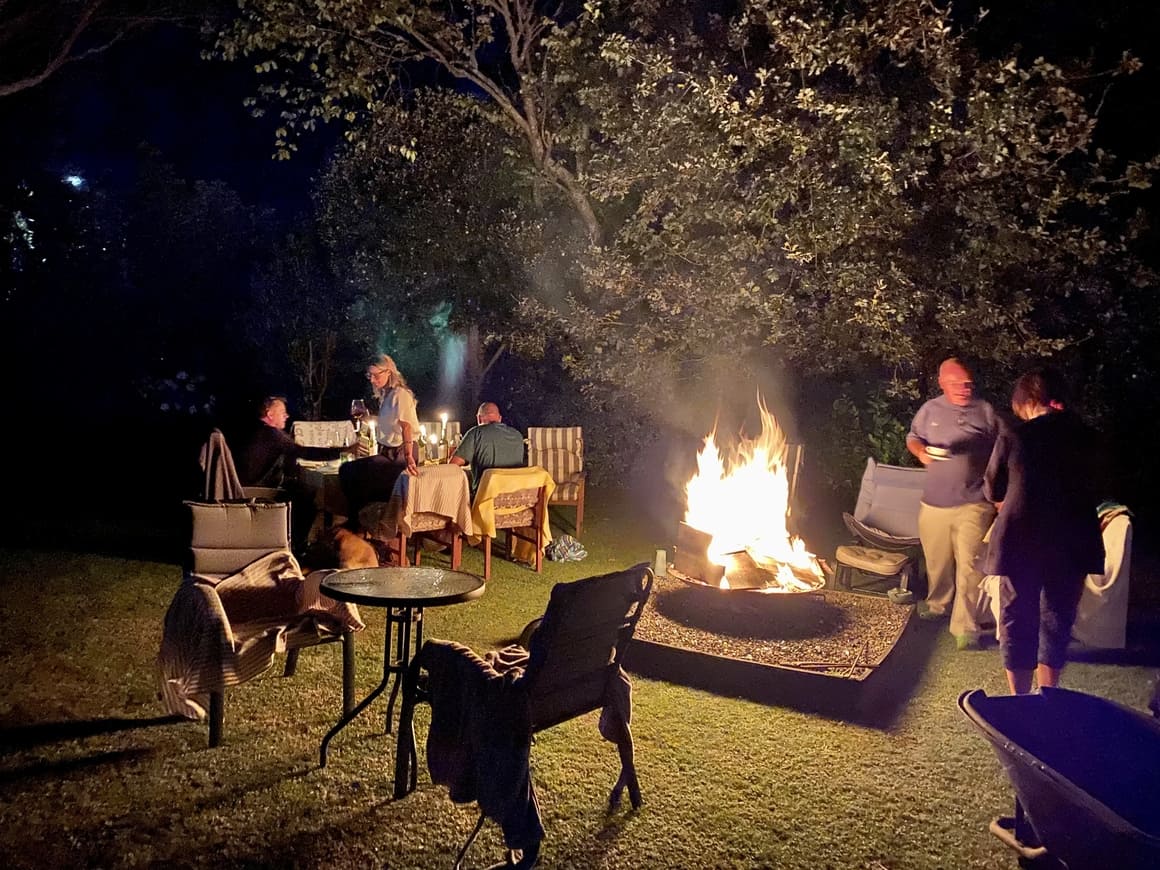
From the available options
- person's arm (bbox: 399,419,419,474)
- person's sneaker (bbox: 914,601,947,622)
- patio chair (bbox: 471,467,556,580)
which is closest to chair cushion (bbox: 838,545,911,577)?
person's sneaker (bbox: 914,601,947,622)

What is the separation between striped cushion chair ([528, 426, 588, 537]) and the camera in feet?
28.9

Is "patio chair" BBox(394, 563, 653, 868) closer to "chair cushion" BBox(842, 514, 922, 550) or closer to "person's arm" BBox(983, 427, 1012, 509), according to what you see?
"person's arm" BBox(983, 427, 1012, 509)

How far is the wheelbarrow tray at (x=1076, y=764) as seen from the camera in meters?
2.34

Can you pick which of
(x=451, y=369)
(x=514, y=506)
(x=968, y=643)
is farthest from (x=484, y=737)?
(x=451, y=369)

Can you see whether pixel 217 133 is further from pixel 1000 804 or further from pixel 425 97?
pixel 1000 804

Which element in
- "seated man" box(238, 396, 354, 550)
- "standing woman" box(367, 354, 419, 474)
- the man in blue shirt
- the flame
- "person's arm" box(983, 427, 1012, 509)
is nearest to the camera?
"person's arm" box(983, 427, 1012, 509)

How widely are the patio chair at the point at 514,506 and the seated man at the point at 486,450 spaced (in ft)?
0.47

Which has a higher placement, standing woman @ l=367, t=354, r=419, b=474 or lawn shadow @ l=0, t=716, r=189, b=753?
standing woman @ l=367, t=354, r=419, b=474

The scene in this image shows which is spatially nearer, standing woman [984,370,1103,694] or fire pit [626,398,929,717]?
standing woman [984,370,1103,694]

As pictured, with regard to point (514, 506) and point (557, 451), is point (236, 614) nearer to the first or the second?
point (514, 506)

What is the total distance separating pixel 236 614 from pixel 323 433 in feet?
16.5

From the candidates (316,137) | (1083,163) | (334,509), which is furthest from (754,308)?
(316,137)

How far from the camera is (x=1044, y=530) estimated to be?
4414mm

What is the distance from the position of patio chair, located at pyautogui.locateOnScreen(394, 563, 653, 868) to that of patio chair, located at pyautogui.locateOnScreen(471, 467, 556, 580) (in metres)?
3.59
